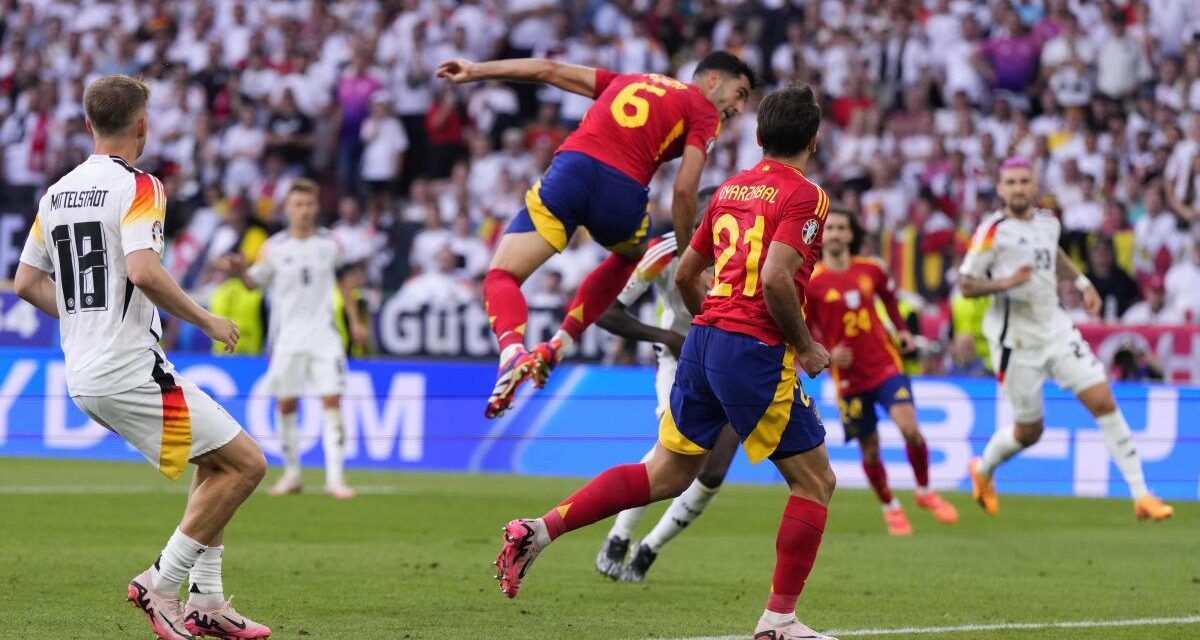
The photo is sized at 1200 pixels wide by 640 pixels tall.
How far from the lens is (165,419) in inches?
277

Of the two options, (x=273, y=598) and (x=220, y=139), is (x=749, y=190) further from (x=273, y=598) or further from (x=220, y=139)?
(x=220, y=139)

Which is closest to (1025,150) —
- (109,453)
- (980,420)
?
(980,420)

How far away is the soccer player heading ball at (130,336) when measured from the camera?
6945mm

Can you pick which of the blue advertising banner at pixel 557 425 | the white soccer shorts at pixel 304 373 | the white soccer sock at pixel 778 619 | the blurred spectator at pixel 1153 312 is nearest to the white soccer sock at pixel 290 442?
the white soccer shorts at pixel 304 373

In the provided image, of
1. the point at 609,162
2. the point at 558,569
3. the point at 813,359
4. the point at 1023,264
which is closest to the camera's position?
the point at 813,359

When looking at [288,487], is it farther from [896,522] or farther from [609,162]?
[609,162]

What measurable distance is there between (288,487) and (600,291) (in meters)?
6.60

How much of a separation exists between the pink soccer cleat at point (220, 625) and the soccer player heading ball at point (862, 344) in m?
6.88

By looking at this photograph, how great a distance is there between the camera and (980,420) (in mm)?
16891

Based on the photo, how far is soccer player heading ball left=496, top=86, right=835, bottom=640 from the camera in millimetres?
7117

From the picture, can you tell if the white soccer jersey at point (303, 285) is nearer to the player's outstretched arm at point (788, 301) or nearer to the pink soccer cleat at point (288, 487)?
the pink soccer cleat at point (288, 487)

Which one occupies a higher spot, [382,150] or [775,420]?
[775,420]

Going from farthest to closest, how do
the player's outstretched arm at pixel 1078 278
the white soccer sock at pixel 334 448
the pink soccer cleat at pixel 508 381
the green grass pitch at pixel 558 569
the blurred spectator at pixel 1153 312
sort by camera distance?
the blurred spectator at pixel 1153 312, the white soccer sock at pixel 334 448, the player's outstretched arm at pixel 1078 278, the pink soccer cleat at pixel 508 381, the green grass pitch at pixel 558 569

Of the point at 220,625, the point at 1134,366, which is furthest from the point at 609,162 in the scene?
the point at 1134,366
